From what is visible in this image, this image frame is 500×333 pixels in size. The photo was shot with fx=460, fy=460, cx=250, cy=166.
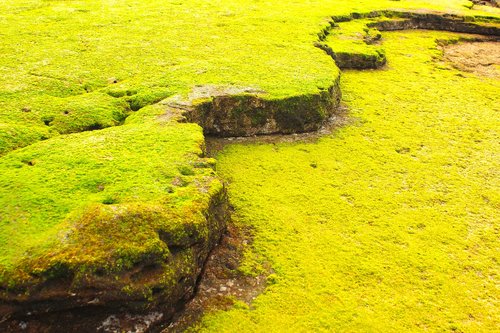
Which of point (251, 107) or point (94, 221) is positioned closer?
point (94, 221)

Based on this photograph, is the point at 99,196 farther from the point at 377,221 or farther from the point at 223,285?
the point at 377,221

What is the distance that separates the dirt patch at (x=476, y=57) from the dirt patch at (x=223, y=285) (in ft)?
38.8

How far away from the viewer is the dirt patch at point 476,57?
15.2m

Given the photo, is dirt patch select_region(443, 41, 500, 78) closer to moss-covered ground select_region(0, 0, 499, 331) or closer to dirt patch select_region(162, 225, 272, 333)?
moss-covered ground select_region(0, 0, 499, 331)

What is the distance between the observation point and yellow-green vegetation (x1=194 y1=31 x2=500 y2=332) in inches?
229

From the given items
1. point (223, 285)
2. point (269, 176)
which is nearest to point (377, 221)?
point (269, 176)

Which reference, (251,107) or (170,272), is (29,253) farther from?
(251,107)

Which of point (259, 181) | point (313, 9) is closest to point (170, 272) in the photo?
point (259, 181)

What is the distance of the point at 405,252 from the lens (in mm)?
6875

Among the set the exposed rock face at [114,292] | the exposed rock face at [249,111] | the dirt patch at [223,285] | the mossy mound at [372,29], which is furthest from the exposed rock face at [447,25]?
the exposed rock face at [114,292]

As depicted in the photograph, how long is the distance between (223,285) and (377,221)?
288cm

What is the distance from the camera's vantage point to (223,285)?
6059mm

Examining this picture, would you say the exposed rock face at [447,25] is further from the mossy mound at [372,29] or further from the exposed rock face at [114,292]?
the exposed rock face at [114,292]

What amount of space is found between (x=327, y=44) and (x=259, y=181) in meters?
7.44
